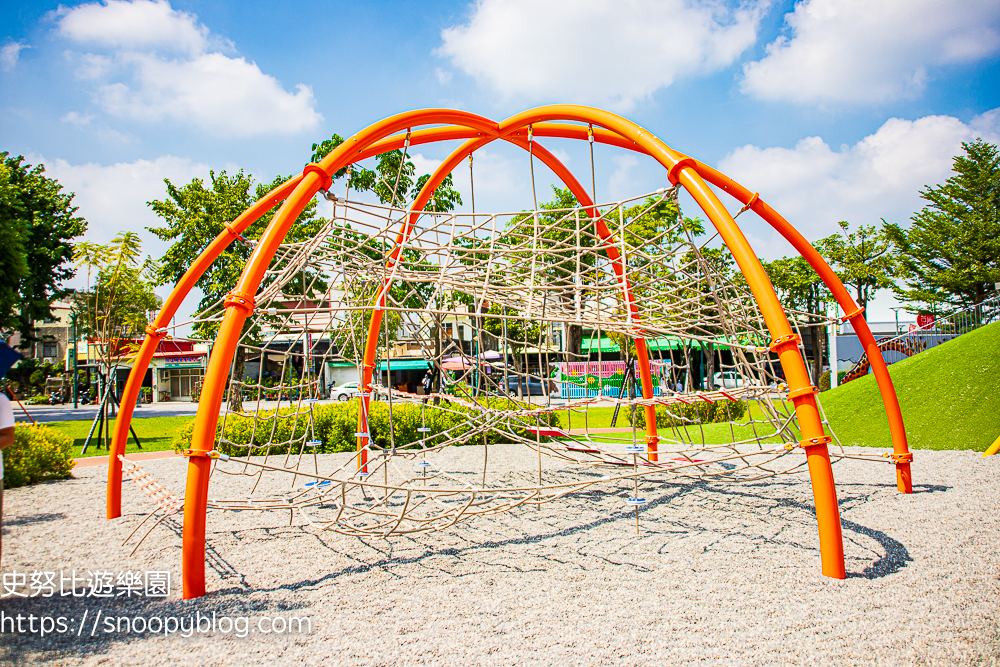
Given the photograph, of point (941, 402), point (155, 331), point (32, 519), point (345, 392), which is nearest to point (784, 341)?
point (155, 331)

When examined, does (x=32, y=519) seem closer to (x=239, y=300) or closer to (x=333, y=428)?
(x=239, y=300)

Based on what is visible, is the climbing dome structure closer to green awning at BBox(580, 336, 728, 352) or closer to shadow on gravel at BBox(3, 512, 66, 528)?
green awning at BBox(580, 336, 728, 352)

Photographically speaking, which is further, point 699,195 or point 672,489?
point 672,489

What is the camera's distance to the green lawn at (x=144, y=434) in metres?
12.7

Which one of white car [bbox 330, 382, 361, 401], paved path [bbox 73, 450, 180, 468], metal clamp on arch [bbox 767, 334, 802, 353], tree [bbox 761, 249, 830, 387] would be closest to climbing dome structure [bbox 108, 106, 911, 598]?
metal clamp on arch [bbox 767, 334, 802, 353]

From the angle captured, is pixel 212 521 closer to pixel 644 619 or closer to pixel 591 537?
pixel 591 537

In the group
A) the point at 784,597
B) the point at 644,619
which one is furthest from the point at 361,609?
the point at 784,597

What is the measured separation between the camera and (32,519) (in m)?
6.43

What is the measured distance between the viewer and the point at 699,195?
466 centimetres

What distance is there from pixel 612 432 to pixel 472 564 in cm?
1015

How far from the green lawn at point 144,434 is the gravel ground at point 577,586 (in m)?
6.51

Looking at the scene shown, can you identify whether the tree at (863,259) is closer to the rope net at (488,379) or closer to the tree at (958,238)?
the tree at (958,238)

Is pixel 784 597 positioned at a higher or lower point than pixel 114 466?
lower

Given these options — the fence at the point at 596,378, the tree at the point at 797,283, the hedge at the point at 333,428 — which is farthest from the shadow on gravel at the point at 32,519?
the tree at the point at 797,283
